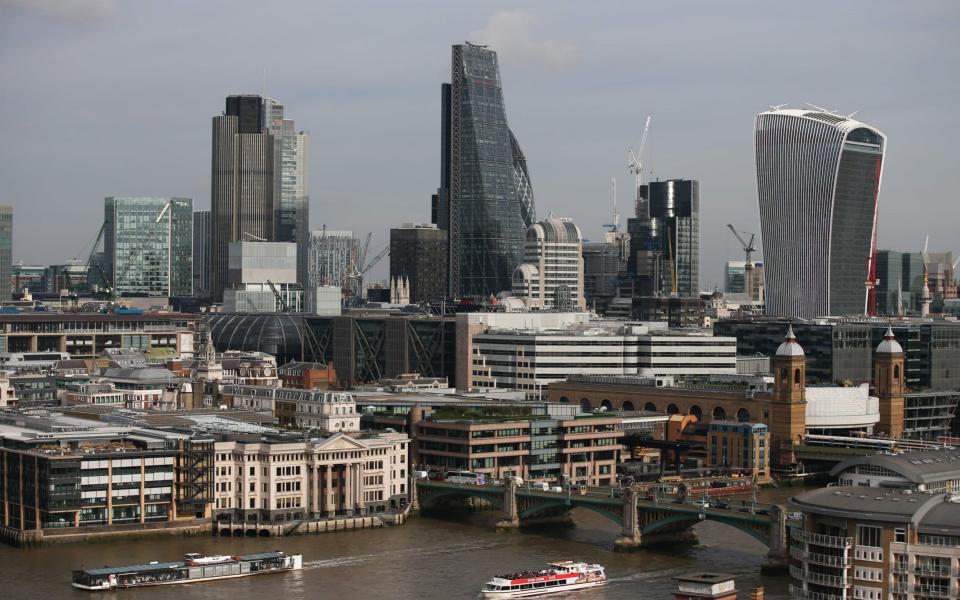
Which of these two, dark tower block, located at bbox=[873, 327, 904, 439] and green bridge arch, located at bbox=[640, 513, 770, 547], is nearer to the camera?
green bridge arch, located at bbox=[640, 513, 770, 547]

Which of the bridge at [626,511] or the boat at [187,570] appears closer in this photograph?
the boat at [187,570]

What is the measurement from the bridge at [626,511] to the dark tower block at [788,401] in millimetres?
27636

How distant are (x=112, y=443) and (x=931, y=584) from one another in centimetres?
5096

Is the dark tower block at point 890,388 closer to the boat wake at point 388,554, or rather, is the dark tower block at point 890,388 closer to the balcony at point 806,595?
the boat wake at point 388,554

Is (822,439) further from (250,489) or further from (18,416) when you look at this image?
(18,416)

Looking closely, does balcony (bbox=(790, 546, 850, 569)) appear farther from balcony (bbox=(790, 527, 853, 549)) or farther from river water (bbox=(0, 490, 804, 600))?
river water (bbox=(0, 490, 804, 600))

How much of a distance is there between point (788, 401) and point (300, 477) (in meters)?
43.9

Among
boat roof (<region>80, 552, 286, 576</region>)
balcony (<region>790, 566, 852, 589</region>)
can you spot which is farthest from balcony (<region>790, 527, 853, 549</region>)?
boat roof (<region>80, 552, 286, 576</region>)

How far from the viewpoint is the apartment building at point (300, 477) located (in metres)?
102

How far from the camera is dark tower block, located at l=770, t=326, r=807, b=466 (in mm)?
131125

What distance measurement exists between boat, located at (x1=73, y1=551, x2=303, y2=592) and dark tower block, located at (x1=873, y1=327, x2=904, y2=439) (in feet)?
226

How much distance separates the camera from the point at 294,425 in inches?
4798

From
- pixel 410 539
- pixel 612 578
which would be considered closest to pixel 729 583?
pixel 612 578

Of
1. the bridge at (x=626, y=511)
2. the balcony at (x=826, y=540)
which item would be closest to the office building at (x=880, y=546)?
the balcony at (x=826, y=540)
